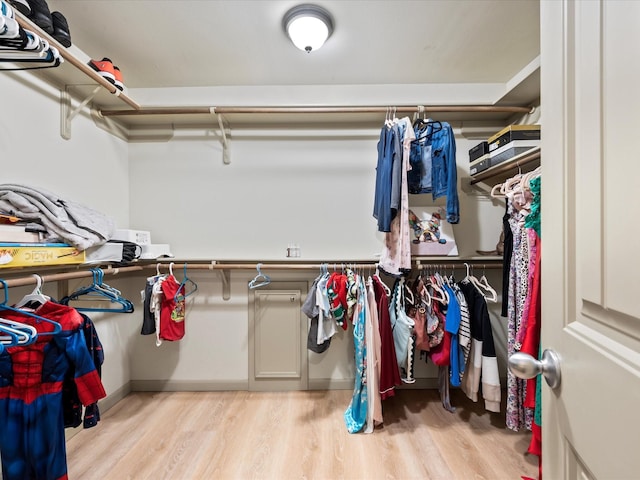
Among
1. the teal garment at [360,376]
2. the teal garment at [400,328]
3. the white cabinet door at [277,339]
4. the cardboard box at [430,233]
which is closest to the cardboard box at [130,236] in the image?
the white cabinet door at [277,339]

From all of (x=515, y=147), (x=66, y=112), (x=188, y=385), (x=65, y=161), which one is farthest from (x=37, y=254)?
(x=515, y=147)

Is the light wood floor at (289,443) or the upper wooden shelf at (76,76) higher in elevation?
the upper wooden shelf at (76,76)

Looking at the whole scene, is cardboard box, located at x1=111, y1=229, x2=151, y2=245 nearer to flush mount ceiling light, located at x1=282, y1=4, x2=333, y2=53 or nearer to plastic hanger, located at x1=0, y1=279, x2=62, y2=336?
plastic hanger, located at x1=0, y1=279, x2=62, y2=336

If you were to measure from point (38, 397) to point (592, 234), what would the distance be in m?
1.86

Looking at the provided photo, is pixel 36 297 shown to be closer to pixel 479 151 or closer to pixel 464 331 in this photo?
pixel 464 331

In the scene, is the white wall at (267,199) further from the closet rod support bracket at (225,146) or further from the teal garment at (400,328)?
the teal garment at (400,328)

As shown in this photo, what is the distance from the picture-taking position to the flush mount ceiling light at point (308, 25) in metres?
1.43

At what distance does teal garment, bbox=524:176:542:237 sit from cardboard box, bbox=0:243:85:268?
218 centimetres

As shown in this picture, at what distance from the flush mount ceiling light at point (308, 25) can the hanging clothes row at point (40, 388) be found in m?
1.77

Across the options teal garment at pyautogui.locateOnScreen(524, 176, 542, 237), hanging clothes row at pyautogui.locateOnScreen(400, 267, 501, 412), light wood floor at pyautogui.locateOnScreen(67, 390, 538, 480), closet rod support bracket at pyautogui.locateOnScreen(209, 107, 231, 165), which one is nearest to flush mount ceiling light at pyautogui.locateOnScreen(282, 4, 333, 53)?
closet rod support bracket at pyautogui.locateOnScreen(209, 107, 231, 165)

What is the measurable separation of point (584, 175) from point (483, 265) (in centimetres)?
159

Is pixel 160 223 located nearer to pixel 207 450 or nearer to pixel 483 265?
pixel 207 450

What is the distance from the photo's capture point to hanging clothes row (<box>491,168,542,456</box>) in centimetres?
121

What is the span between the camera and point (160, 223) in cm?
218
